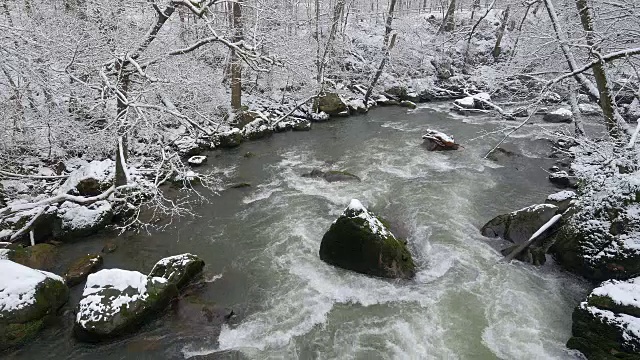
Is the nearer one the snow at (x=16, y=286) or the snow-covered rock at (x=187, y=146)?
the snow at (x=16, y=286)

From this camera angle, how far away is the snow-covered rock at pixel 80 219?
8.97 m

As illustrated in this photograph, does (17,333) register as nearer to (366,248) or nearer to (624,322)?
(366,248)

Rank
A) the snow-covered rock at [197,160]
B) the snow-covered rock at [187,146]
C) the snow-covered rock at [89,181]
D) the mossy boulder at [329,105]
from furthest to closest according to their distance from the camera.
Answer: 1. the mossy boulder at [329,105]
2. the snow-covered rock at [187,146]
3. the snow-covered rock at [197,160]
4. the snow-covered rock at [89,181]

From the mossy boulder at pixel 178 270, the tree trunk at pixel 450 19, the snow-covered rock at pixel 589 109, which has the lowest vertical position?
the mossy boulder at pixel 178 270

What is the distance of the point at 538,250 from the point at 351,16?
1374 inches

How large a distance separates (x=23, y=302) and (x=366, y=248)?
19.7ft

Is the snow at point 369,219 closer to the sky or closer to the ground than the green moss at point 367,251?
closer to the sky

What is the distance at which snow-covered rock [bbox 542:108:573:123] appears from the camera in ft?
63.8

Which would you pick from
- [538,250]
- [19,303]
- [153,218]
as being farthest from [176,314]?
[538,250]

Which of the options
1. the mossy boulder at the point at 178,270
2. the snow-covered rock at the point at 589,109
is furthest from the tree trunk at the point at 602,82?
the snow-covered rock at the point at 589,109

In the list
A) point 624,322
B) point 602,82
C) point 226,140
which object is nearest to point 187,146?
point 226,140

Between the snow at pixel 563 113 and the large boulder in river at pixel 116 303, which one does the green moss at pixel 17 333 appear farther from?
the snow at pixel 563 113

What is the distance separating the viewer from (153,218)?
395 inches

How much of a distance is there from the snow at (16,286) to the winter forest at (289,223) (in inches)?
1.0
